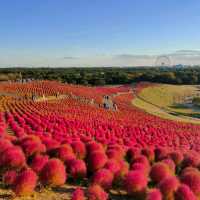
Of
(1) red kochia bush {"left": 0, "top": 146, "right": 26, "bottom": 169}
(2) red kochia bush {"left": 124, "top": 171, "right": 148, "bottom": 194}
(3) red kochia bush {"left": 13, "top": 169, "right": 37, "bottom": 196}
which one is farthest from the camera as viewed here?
(1) red kochia bush {"left": 0, "top": 146, "right": 26, "bottom": 169}

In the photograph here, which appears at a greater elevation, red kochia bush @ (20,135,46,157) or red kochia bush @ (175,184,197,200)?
red kochia bush @ (20,135,46,157)

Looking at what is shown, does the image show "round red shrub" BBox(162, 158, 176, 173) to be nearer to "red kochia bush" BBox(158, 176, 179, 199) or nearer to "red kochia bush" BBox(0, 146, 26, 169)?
"red kochia bush" BBox(158, 176, 179, 199)

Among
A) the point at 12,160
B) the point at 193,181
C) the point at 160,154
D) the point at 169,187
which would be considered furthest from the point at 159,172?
the point at 12,160

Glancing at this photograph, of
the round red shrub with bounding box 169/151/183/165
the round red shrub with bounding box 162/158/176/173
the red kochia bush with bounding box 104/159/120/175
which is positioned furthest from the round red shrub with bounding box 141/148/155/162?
the red kochia bush with bounding box 104/159/120/175

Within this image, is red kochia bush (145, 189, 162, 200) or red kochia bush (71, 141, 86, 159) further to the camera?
red kochia bush (71, 141, 86, 159)

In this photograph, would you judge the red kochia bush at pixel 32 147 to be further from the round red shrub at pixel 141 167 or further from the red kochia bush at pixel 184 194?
the red kochia bush at pixel 184 194

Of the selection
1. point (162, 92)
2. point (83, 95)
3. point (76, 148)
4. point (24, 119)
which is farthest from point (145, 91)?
point (76, 148)

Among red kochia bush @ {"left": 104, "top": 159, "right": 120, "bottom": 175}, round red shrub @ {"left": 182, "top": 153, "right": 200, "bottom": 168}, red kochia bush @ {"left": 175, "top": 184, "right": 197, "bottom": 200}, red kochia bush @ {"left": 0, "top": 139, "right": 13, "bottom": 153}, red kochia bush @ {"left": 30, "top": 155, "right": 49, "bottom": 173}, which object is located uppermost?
red kochia bush @ {"left": 0, "top": 139, "right": 13, "bottom": 153}
